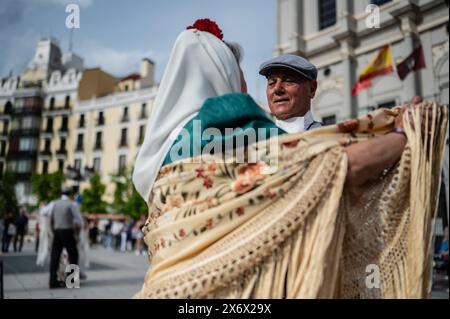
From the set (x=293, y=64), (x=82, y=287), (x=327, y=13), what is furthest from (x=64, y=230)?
(x=327, y=13)

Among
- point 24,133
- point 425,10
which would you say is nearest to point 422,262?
point 425,10

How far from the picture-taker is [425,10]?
48.2ft

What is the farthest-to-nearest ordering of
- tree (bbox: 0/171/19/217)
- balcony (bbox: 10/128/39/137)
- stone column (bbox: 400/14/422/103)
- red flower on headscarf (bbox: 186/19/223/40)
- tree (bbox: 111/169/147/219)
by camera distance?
balcony (bbox: 10/128/39/137) < tree (bbox: 111/169/147/219) < tree (bbox: 0/171/19/217) < stone column (bbox: 400/14/422/103) < red flower on headscarf (bbox: 186/19/223/40)

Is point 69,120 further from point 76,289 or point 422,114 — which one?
Answer: point 422,114

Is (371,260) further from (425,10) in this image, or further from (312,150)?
(425,10)

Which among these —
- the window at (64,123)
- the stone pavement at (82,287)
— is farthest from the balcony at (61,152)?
the stone pavement at (82,287)

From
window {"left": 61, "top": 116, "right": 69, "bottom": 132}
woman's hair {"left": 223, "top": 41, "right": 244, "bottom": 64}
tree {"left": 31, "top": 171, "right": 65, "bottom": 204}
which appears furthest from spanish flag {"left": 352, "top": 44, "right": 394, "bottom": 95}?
window {"left": 61, "top": 116, "right": 69, "bottom": 132}

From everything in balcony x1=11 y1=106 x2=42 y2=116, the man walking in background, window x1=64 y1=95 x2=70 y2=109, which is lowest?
the man walking in background

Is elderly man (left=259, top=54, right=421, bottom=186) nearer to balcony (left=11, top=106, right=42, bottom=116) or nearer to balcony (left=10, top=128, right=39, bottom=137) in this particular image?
balcony (left=11, top=106, right=42, bottom=116)

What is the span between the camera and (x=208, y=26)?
1523 mm

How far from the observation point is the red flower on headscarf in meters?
1.51

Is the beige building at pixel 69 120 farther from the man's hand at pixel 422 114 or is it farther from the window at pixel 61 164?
the man's hand at pixel 422 114

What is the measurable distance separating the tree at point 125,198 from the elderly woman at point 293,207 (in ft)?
99.0

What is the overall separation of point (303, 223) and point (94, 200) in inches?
1447
